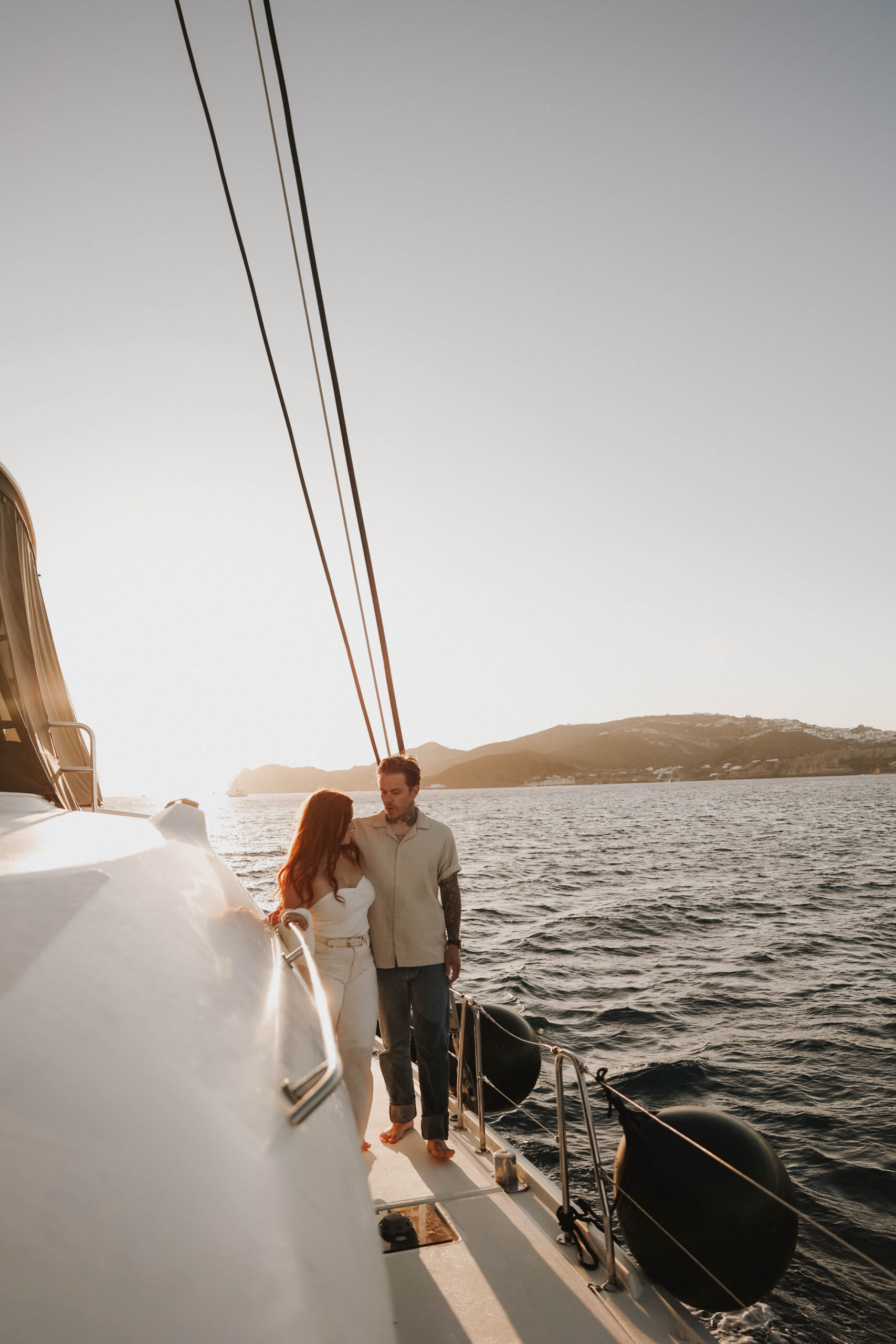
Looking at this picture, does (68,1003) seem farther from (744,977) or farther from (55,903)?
(744,977)

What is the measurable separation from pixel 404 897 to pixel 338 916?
0.53 meters

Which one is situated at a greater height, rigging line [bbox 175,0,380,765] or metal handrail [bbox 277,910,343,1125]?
rigging line [bbox 175,0,380,765]

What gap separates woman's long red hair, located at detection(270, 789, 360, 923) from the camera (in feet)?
10.4

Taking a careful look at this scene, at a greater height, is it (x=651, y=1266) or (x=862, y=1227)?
(x=651, y=1266)

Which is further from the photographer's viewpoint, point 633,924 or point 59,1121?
point 633,924

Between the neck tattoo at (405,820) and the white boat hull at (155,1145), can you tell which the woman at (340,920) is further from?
the white boat hull at (155,1145)

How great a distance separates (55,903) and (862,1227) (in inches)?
260

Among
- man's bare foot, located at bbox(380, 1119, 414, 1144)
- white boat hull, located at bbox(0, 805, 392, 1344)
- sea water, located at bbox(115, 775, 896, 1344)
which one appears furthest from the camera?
sea water, located at bbox(115, 775, 896, 1344)

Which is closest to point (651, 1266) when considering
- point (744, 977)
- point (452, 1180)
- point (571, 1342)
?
point (571, 1342)

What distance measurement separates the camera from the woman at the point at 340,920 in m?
3.10

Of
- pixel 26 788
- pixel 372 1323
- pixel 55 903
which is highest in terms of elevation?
pixel 26 788

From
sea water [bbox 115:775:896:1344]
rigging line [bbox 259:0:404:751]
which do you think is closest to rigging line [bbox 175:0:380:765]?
rigging line [bbox 259:0:404:751]

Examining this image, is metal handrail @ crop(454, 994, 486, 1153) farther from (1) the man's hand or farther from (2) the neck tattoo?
(2) the neck tattoo

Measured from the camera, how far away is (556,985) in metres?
12.3
